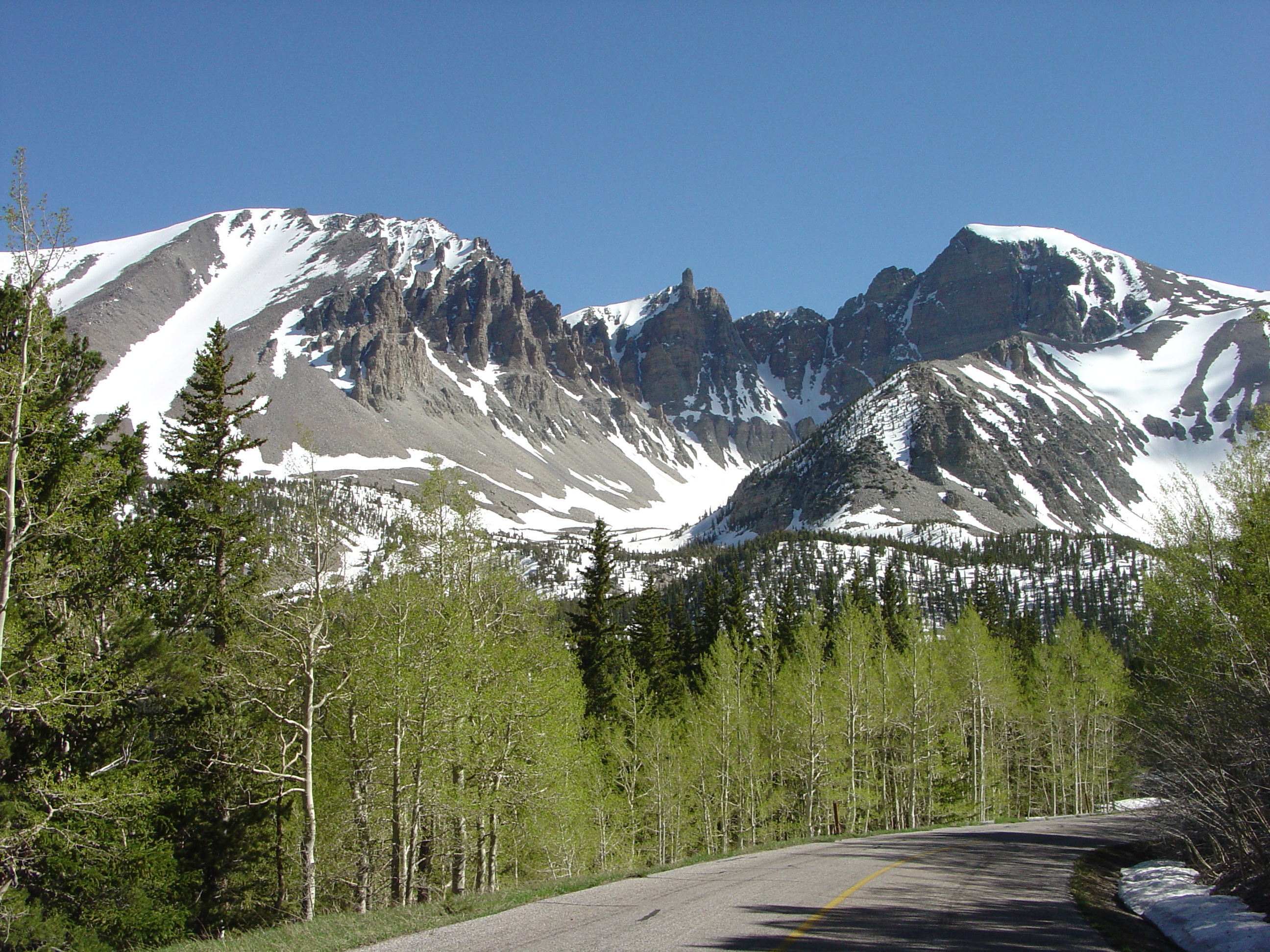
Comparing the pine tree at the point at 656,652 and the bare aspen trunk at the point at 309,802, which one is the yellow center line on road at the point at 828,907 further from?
the pine tree at the point at 656,652

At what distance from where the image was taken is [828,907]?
1180cm

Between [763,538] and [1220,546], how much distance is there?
564 ft

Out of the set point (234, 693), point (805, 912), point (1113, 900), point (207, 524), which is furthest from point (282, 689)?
point (1113, 900)

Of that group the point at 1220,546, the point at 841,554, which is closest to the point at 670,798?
the point at 1220,546

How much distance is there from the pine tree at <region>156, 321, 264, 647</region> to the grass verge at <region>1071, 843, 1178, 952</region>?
18.4 meters

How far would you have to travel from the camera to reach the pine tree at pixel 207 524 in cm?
A: 1986

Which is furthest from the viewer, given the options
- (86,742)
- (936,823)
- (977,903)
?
(936,823)

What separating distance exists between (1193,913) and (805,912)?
7.14m

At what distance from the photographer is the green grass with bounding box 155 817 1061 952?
427 inches

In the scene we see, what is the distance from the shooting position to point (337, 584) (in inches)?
750

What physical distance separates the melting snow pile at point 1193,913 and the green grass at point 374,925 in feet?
31.9

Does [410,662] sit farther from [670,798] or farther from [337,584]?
[670,798]

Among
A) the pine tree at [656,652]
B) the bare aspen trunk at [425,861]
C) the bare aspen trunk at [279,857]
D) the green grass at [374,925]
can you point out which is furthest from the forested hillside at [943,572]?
the green grass at [374,925]

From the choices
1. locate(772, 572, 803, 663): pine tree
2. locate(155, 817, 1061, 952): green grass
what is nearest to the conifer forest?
locate(155, 817, 1061, 952): green grass
